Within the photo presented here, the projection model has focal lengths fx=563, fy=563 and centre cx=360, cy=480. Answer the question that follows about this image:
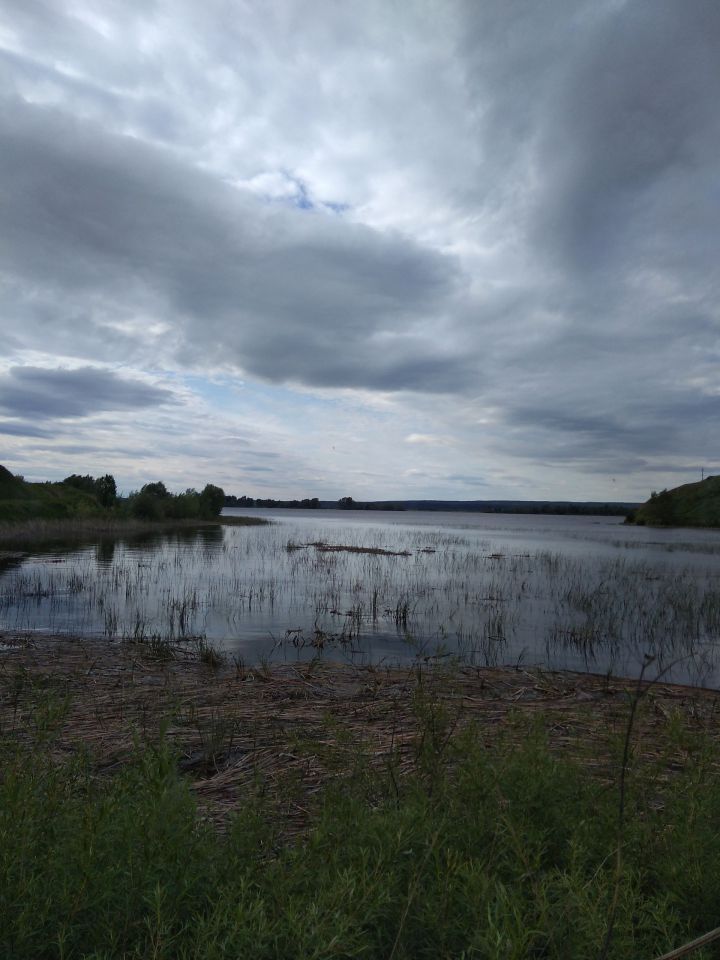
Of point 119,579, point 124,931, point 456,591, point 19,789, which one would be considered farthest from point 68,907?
point 119,579

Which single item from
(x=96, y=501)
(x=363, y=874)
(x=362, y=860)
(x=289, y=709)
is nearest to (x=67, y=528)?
(x=96, y=501)

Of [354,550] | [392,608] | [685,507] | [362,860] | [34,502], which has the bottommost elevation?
[392,608]

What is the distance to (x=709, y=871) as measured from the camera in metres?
2.77

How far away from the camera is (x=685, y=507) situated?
90.8 meters

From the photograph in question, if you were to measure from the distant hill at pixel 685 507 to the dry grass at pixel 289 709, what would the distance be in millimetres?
88009

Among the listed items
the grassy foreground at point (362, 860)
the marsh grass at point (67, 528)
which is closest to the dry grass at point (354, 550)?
the marsh grass at point (67, 528)

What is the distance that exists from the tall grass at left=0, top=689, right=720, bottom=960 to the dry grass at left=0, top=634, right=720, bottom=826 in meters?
0.73

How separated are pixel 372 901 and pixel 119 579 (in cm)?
2060

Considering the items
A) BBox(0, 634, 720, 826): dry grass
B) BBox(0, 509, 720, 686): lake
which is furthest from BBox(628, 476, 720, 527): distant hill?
BBox(0, 634, 720, 826): dry grass

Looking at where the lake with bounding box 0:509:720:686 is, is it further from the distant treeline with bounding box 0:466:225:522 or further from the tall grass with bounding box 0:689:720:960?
the distant treeline with bounding box 0:466:225:522

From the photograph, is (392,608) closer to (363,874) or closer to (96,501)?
(363,874)

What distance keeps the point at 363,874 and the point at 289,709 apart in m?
5.29

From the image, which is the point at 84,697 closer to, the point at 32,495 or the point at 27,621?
the point at 27,621

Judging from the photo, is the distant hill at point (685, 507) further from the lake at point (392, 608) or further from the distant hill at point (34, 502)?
the distant hill at point (34, 502)
